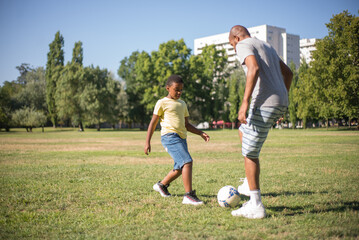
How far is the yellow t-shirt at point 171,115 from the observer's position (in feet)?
16.2

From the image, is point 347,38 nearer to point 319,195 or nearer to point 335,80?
point 335,80

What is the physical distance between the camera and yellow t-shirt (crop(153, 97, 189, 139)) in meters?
4.94

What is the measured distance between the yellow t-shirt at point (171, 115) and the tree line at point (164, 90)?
3325 centimetres

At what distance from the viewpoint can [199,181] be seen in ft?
21.8

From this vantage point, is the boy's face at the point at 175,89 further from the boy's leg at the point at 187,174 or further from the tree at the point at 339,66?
the tree at the point at 339,66

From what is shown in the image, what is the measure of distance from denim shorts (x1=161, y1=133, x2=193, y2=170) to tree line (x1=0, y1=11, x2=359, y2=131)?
3341cm

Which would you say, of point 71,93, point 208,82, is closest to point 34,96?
point 71,93

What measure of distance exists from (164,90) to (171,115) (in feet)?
154

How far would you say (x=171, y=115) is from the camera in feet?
16.3

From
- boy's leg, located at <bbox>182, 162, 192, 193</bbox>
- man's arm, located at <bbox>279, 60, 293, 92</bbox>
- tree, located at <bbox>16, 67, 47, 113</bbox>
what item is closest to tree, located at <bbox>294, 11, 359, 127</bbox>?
man's arm, located at <bbox>279, 60, 293, 92</bbox>

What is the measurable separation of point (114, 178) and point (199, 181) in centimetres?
209

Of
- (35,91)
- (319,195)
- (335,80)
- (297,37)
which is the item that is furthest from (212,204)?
(297,37)

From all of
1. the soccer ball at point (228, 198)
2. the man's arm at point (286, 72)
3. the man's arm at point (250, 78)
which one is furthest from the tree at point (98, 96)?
the man's arm at point (250, 78)

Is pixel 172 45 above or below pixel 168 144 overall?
above
